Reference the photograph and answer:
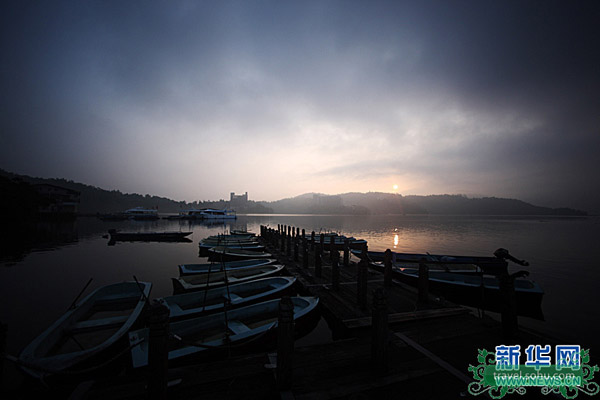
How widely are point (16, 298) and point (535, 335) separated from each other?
23.5 meters

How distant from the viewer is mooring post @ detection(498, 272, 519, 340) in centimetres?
619

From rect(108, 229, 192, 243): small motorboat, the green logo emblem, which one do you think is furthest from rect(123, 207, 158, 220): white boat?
the green logo emblem

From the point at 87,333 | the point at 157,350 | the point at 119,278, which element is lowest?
the point at 119,278

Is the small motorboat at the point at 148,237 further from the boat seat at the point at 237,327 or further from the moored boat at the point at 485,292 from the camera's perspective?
the moored boat at the point at 485,292

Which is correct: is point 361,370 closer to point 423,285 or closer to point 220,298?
point 423,285

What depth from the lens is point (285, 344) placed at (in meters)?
4.13

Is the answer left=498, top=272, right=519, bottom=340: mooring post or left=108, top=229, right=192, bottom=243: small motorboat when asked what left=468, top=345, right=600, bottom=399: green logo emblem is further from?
left=108, top=229, right=192, bottom=243: small motorboat

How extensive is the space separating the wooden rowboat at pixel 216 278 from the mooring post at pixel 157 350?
5.49 meters

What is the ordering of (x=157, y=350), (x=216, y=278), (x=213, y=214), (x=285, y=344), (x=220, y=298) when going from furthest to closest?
(x=213, y=214), (x=216, y=278), (x=220, y=298), (x=285, y=344), (x=157, y=350)

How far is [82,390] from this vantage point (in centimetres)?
413

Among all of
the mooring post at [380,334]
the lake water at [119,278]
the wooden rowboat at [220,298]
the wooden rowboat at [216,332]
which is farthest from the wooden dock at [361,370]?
the wooden rowboat at [220,298]

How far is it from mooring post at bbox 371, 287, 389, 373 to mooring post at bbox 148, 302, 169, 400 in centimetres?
375

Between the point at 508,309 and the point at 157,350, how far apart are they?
814 cm

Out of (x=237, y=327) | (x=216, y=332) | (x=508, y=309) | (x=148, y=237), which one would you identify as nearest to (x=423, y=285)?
(x=508, y=309)
